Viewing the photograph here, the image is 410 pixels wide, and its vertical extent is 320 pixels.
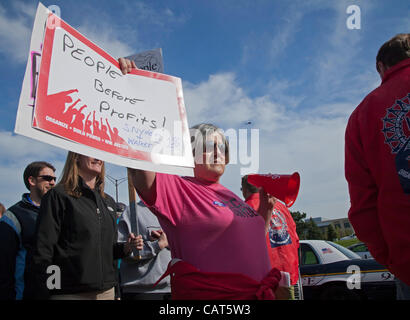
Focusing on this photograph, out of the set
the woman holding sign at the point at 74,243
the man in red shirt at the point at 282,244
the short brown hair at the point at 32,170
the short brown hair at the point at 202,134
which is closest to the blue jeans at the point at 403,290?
the short brown hair at the point at 202,134

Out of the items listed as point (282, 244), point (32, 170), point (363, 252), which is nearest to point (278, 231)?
point (282, 244)

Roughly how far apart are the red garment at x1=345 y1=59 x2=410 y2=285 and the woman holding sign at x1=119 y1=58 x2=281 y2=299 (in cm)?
52

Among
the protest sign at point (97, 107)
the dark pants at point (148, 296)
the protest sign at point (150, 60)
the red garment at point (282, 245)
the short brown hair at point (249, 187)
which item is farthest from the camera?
the short brown hair at point (249, 187)

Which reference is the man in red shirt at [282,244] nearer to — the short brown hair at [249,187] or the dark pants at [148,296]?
the short brown hair at [249,187]

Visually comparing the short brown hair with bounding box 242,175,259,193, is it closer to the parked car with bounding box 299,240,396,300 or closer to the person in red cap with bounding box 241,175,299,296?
the person in red cap with bounding box 241,175,299,296

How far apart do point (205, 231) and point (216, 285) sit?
232 mm

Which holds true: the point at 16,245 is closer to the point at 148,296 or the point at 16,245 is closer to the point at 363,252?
the point at 148,296

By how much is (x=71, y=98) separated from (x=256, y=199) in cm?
201

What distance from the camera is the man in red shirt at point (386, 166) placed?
1.39 metres

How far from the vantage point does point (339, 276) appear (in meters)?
4.89

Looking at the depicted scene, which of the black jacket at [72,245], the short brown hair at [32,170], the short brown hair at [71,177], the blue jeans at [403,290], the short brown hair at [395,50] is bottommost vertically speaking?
the blue jeans at [403,290]

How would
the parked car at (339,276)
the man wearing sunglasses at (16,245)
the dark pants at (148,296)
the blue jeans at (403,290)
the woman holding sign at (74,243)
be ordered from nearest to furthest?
the blue jeans at (403,290) < the woman holding sign at (74,243) < the man wearing sunglasses at (16,245) < the dark pants at (148,296) < the parked car at (339,276)

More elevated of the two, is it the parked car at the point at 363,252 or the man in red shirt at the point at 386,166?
the man in red shirt at the point at 386,166

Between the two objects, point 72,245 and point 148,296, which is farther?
point 148,296
